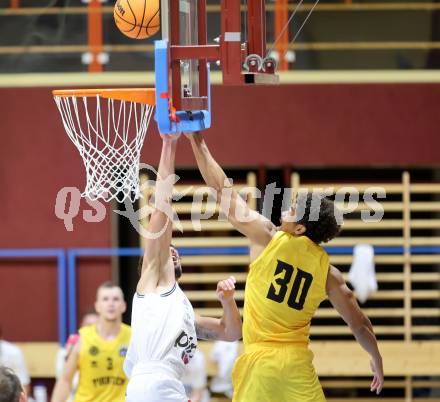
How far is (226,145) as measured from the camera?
10711mm

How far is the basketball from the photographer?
6.31 meters

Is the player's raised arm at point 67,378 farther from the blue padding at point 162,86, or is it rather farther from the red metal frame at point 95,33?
the red metal frame at point 95,33

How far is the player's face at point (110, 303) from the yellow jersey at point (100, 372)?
0.20 metres

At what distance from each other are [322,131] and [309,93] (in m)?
0.40

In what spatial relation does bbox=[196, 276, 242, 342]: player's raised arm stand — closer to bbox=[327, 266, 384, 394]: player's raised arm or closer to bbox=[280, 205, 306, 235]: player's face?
bbox=[280, 205, 306, 235]: player's face

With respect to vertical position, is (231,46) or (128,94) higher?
(231,46)

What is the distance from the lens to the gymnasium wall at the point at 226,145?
1062 cm

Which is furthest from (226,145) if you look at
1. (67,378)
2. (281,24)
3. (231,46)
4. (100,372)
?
(231,46)

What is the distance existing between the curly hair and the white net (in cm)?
97

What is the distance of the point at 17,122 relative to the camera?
1071 cm

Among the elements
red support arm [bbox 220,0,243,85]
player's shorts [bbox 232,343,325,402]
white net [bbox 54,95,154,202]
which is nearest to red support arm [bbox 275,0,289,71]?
white net [bbox 54,95,154,202]

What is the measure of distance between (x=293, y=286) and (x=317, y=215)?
1.39ft
